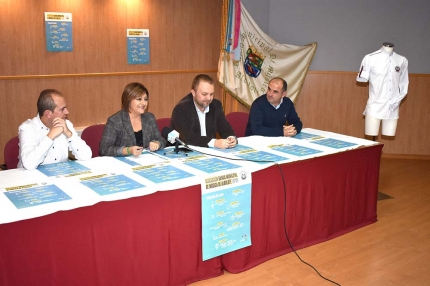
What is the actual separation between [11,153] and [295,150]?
6.74ft

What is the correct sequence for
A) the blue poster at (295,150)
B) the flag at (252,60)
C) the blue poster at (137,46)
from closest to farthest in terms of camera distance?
the blue poster at (295,150) < the blue poster at (137,46) < the flag at (252,60)

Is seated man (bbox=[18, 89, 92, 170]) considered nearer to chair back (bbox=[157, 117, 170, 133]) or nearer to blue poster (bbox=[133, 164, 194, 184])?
blue poster (bbox=[133, 164, 194, 184])

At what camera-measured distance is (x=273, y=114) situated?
14.3 ft

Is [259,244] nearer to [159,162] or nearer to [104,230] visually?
[159,162]

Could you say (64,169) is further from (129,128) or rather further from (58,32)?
(58,32)

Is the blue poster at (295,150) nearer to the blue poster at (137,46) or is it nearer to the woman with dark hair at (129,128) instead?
the woman with dark hair at (129,128)

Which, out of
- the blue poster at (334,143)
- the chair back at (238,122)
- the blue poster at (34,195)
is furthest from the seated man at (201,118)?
the blue poster at (34,195)

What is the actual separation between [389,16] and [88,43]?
3926 mm

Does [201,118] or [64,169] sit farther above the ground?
[201,118]

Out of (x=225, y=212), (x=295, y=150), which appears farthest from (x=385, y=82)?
(x=225, y=212)

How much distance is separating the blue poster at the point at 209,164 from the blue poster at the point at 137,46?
2.79 m

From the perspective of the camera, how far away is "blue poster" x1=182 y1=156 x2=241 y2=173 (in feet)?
9.99

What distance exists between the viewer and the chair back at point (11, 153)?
3.26 metres

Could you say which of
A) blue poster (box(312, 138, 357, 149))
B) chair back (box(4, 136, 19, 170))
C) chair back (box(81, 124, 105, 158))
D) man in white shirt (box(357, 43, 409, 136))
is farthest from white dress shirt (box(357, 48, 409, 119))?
chair back (box(4, 136, 19, 170))
